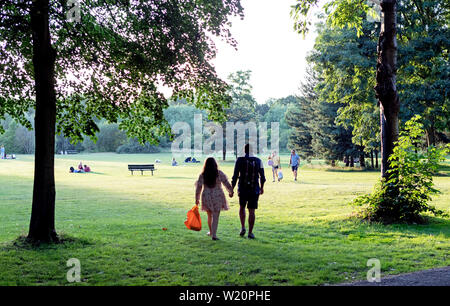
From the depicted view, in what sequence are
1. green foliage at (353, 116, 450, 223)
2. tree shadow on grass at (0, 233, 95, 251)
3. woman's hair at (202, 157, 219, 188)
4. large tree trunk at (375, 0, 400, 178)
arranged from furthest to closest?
large tree trunk at (375, 0, 400, 178) < green foliage at (353, 116, 450, 223) < woman's hair at (202, 157, 219, 188) < tree shadow on grass at (0, 233, 95, 251)

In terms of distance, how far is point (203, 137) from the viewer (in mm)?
77875

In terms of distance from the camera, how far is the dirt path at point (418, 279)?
493 centimetres

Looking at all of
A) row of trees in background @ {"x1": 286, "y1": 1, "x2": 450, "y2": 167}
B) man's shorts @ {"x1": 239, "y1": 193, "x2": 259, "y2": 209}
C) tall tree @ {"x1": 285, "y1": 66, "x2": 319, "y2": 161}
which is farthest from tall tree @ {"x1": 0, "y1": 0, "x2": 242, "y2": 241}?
tall tree @ {"x1": 285, "y1": 66, "x2": 319, "y2": 161}

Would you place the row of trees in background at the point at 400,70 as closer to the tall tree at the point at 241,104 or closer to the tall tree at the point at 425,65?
the tall tree at the point at 425,65

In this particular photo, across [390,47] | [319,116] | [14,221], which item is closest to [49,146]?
[14,221]

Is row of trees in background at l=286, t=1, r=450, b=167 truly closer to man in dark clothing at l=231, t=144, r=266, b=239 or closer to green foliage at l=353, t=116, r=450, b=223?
green foliage at l=353, t=116, r=450, b=223

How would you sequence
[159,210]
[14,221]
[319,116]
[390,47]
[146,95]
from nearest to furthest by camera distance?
1. [146,95]
2. [390,47]
3. [14,221]
4. [159,210]
5. [319,116]

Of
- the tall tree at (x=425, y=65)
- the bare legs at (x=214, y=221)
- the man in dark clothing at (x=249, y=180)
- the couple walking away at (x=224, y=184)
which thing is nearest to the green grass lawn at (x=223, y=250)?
the bare legs at (x=214, y=221)

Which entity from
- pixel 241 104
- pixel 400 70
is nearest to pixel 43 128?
pixel 400 70

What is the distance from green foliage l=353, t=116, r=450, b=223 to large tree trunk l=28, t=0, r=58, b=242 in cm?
712

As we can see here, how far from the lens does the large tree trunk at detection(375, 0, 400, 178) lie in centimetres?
961

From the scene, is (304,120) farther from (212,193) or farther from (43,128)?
(43,128)

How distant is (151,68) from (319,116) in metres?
36.0
